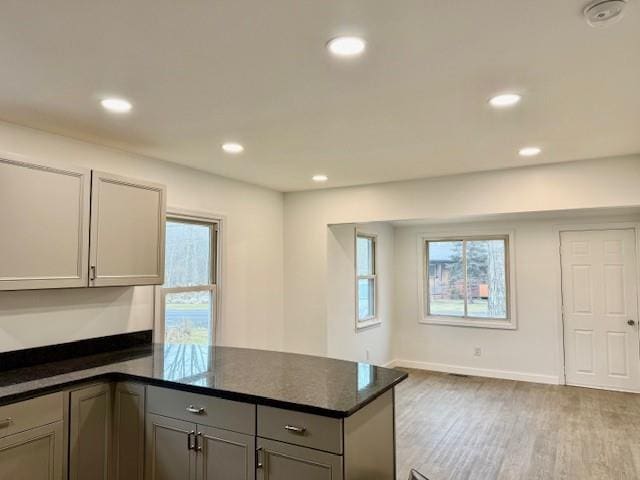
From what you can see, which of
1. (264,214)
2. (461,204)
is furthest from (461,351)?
(264,214)

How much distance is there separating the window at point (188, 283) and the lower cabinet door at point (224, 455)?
5.44ft

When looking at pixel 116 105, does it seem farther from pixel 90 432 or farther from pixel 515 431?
pixel 515 431

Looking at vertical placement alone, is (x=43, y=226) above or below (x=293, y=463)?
above

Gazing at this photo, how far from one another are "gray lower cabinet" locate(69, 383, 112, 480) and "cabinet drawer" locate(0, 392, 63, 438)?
0.09m

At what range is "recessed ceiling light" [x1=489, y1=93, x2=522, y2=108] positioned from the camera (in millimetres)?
2371

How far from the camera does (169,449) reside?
2402 millimetres

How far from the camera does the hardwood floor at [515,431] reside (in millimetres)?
3314

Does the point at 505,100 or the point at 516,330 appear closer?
the point at 505,100

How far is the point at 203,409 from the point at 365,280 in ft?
13.3

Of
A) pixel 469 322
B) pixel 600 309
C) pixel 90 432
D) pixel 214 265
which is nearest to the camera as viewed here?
pixel 90 432

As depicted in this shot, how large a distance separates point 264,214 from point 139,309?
6.17 ft

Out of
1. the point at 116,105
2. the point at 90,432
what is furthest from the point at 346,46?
the point at 90,432

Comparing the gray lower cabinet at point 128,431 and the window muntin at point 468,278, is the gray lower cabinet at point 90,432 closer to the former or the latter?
the gray lower cabinet at point 128,431

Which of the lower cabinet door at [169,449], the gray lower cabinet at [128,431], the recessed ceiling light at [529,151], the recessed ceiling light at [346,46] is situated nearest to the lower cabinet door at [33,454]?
the gray lower cabinet at [128,431]
